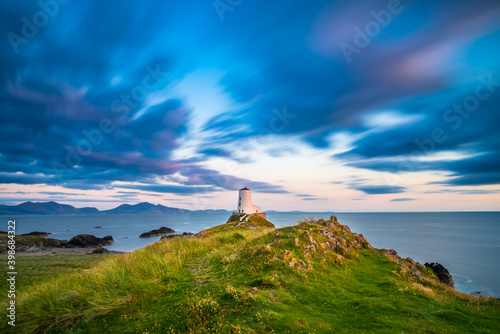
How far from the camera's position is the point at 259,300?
283 inches

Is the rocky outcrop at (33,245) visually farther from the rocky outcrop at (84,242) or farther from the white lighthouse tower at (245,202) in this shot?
the white lighthouse tower at (245,202)

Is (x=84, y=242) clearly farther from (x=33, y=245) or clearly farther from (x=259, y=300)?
(x=259, y=300)

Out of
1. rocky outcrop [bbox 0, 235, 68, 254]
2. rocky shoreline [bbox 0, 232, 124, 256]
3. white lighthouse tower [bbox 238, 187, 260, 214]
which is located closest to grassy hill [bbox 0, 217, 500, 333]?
rocky shoreline [bbox 0, 232, 124, 256]

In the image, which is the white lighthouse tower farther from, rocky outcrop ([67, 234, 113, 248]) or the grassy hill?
the grassy hill

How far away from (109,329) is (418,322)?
8.91 m

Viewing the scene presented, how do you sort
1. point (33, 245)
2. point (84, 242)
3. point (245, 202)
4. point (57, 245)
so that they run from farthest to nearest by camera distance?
point (245, 202) < point (84, 242) < point (57, 245) < point (33, 245)

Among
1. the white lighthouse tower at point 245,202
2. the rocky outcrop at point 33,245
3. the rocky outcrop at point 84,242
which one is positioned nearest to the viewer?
the rocky outcrop at point 33,245

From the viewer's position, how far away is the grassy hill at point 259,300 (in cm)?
633

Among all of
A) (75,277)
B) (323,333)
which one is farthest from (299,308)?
(75,277)

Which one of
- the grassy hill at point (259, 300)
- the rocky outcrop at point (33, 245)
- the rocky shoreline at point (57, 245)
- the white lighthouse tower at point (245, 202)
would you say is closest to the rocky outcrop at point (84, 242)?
the rocky shoreline at point (57, 245)

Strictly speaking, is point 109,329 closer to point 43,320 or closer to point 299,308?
point 43,320

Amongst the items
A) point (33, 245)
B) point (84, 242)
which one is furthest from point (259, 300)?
point (84, 242)

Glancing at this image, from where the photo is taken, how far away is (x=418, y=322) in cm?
650

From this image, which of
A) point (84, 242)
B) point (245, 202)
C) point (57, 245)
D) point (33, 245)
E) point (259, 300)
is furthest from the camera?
point (245, 202)
